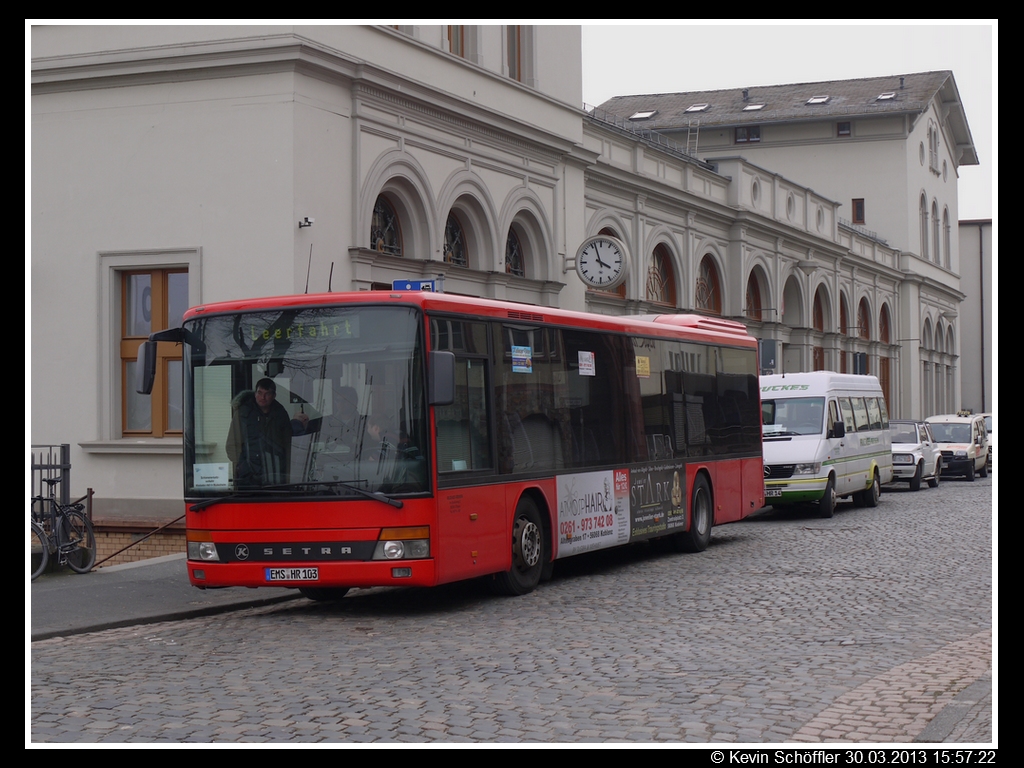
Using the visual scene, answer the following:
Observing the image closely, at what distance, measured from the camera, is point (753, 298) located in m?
39.7

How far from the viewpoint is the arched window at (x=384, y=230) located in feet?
69.6

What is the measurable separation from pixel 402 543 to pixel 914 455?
23389 millimetres

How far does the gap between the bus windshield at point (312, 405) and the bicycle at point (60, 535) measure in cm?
347

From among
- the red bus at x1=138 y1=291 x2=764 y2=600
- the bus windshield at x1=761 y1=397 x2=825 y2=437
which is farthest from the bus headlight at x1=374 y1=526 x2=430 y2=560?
the bus windshield at x1=761 y1=397 x2=825 y2=437

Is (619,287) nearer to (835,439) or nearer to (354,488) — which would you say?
(835,439)

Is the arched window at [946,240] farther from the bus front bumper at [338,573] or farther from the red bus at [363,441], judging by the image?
the bus front bumper at [338,573]

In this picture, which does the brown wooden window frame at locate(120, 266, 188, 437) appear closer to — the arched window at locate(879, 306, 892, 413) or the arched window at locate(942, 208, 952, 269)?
the arched window at locate(879, 306, 892, 413)

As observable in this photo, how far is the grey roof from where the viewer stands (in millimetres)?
55219

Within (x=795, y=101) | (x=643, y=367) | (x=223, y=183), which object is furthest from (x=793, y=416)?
(x=795, y=101)

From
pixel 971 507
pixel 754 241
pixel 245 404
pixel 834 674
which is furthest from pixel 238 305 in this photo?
pixel 754 241

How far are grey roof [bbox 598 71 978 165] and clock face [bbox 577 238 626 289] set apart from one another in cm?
2788
